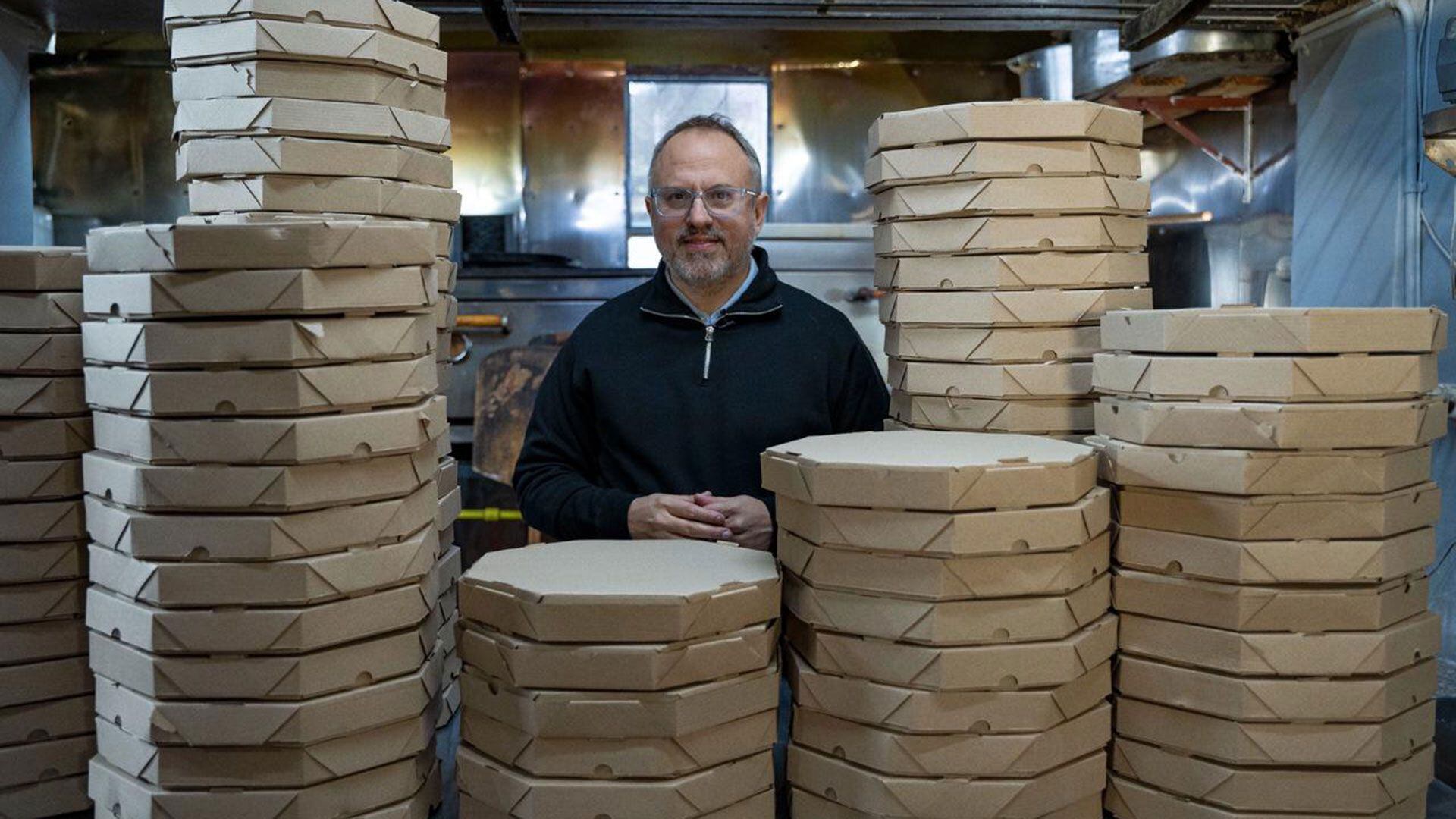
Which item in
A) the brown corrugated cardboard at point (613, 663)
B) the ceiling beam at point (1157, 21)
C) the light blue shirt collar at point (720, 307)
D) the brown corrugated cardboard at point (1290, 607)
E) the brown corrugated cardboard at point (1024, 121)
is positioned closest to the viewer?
the brown corrugated cardboard at point (613, 663)

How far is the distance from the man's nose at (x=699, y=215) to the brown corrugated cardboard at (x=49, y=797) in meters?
1.85

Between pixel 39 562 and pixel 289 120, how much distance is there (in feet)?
3.42

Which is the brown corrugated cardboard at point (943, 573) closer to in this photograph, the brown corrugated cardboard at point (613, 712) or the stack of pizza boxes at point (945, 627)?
the stack of pizza boxes at point (945, 627)

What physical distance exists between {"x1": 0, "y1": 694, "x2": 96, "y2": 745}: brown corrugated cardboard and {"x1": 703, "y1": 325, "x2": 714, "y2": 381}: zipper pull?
159cm

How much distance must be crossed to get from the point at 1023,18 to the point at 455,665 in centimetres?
323

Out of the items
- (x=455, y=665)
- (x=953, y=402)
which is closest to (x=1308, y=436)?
(x=953, y=402)

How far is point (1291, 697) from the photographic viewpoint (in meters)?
2.10

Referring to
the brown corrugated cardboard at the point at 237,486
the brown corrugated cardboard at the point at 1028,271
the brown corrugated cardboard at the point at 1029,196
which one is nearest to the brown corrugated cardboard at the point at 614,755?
the brown corrugated cardboard at the point at 237,486

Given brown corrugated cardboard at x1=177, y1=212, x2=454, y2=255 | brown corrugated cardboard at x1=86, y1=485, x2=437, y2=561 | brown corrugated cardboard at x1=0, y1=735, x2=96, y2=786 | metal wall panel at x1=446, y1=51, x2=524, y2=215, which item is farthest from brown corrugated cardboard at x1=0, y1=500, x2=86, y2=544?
metal wall panel at x1=446, y1=51, x2=524, y2=215

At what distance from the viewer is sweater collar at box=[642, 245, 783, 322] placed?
10.4 feet

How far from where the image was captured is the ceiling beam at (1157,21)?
400 centimetres

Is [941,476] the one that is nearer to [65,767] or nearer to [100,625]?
[100,625]

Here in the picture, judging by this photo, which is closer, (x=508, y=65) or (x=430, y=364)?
(x=430, y=364)

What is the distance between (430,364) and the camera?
90.4 inches
